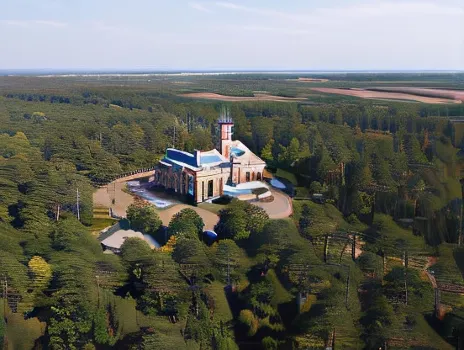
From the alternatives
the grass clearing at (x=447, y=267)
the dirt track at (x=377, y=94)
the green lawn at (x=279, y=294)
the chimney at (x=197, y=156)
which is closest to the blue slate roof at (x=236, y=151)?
the chimney at (x=197, y=156)

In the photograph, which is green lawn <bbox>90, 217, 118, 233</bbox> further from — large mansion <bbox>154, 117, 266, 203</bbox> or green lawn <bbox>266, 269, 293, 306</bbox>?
green lawn <bbox>266, 269, 293, 306</bbox>

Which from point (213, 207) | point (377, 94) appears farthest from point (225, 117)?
point (377, 94)

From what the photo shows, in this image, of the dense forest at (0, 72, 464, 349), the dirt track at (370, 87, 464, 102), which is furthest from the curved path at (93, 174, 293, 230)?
the dirt track at (370, 87, 464, 102)

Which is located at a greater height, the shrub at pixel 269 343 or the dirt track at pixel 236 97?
→ the dirt track at pixel 236 97

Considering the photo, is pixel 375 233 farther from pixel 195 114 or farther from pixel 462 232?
pixel 195 114

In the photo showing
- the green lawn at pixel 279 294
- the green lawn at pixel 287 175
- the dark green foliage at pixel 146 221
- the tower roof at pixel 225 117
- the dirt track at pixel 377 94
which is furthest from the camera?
the dirt track at pixel 377 94

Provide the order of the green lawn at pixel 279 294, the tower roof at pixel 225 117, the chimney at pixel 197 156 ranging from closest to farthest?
the green lawn at pixel 279 294
the chimney at pixel 197 156
the tower roof at pixel 225 117

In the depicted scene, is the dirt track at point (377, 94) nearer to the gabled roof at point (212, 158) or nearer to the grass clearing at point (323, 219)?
the grass clearing at point (323, 219)

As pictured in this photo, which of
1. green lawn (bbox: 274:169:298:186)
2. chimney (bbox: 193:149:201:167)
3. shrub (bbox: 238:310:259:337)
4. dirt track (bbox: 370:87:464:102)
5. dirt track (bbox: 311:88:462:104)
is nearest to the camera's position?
shrub (bbox: 238:310:259:337)
